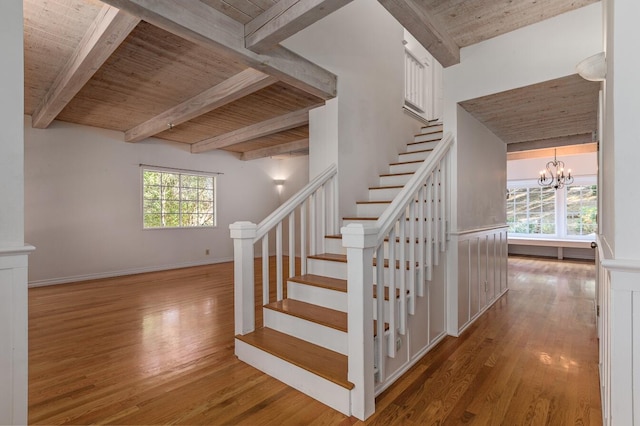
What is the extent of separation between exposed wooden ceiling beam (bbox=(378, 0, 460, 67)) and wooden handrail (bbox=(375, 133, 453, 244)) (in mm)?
742

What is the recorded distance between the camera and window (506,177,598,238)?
709cm

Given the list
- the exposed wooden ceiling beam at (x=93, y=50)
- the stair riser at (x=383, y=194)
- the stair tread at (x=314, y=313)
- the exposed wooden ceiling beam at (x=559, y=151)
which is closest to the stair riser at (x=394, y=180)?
the stair riser at (x=383, y=194)

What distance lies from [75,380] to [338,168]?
258 centimetres

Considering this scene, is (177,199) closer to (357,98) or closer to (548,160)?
(357,98)

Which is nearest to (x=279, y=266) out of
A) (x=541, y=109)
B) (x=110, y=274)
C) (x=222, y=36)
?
(x=222, y=36)

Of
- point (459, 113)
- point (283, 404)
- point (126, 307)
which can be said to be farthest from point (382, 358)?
point (126, 307)

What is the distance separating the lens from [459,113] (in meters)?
2.92

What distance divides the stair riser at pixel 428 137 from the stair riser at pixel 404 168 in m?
0.67

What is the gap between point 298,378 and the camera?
1.91 meters

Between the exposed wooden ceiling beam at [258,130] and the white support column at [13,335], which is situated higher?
the exposed wooden ceiling beam at [258,130]

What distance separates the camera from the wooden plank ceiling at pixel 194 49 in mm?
2070

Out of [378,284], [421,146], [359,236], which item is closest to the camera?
[359,236]

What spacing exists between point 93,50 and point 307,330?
2.75m

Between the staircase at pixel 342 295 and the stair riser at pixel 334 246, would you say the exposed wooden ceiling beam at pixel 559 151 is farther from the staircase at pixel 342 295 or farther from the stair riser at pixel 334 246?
the stair riser at pixel 334 246
